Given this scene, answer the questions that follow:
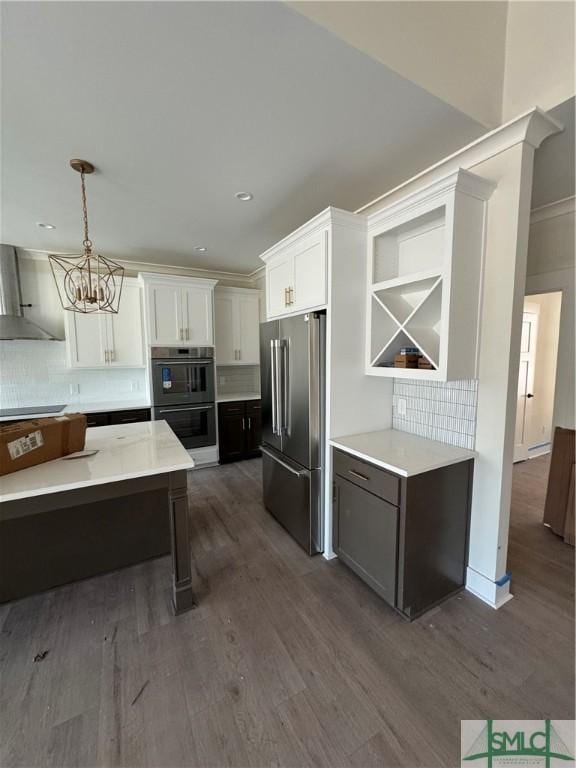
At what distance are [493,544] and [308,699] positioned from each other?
1309mm

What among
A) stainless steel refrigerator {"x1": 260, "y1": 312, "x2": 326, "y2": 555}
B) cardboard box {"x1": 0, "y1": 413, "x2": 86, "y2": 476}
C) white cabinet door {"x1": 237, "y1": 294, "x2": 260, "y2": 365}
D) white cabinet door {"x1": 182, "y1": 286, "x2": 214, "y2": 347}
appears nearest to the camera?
cardboard box {"x1": 0, "y1": 413, "x2": 86, "y2": 476}

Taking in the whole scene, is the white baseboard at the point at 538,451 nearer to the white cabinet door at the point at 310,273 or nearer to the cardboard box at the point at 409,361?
the cardboard box at the point at 409,361

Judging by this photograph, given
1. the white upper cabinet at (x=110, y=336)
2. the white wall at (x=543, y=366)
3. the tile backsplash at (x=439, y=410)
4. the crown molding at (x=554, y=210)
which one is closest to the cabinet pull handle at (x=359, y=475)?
the tile backsplash at (x=439, y=410)

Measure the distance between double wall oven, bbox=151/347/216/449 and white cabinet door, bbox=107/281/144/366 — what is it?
0.41 m

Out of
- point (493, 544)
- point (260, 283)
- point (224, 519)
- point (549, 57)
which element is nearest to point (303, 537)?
point (224, 519)

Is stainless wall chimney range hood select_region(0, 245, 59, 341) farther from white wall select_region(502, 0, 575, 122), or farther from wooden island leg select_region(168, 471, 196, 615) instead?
white wall select_region(502, 0, 575, 122)

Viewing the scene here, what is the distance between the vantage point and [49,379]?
155 inches

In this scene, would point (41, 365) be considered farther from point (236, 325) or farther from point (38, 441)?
point (38, 441)

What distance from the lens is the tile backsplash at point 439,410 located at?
199cm

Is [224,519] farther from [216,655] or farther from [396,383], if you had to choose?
[396,383]

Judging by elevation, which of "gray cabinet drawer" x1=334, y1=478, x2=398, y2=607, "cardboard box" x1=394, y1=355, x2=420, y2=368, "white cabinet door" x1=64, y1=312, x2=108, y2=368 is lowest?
"gray cabinet drawer" x1=334, y1=478, x2=398, y2=607

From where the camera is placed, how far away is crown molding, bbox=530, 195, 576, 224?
2.52 metres

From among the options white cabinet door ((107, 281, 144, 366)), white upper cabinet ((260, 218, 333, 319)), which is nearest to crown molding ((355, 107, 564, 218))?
white upper cabinet ((260, 218, 333, 319))

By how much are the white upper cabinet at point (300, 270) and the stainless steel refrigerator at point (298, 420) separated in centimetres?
15
